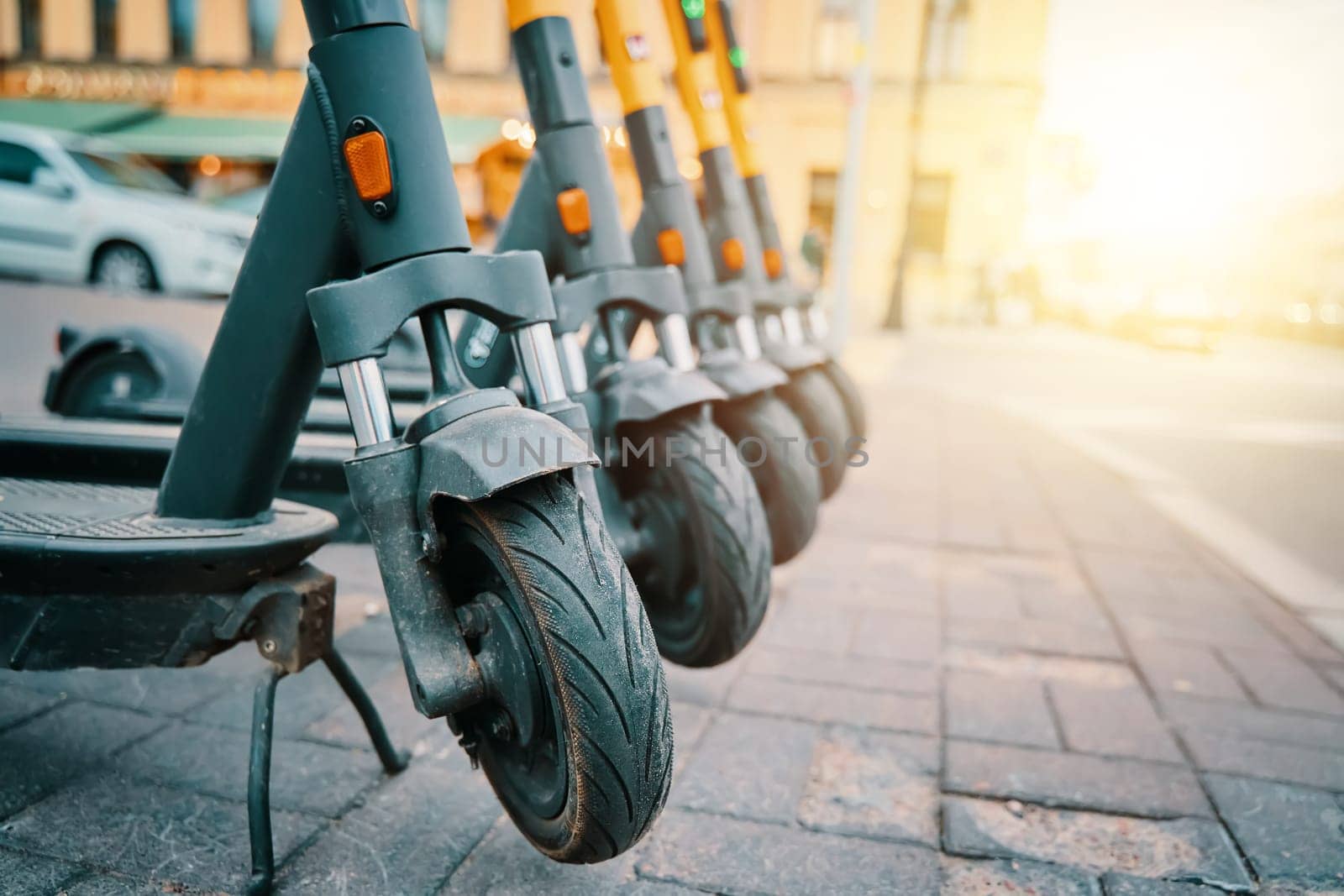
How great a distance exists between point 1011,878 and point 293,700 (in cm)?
156

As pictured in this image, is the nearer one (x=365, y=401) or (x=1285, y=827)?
(x=365, y=401)

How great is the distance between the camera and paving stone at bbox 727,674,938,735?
2.10 m

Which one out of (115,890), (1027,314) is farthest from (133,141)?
(115,890)

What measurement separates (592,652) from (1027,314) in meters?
21.7

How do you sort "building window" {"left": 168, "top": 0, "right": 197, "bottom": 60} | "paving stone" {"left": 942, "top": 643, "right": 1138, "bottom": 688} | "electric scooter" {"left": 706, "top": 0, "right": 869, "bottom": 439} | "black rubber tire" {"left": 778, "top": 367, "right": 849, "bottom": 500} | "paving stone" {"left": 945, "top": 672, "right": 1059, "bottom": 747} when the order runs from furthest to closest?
"building window" {"left": 168, "top": 0, "right": 197, "bottom": 60} → "electric scooter" {"left": 706, "top": 0, "right": 869, "bottom": 439} → "black rubber tire" {"left": 778, "top": 367, "right": 849, "bottom": 500} → "paving stone" {"left": 942, "top": 643, "right": 1138, "bottom": 688} → "paving stone" {"left": 945, "top": 672, "right": 1059, "bottom": 747}

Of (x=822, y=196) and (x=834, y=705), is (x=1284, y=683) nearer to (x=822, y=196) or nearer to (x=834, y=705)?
(x=834, y=705)

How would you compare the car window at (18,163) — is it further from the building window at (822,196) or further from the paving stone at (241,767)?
the building window at (822,196)

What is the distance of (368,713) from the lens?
172cm

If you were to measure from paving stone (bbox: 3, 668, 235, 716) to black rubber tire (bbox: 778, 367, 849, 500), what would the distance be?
6.09 ft

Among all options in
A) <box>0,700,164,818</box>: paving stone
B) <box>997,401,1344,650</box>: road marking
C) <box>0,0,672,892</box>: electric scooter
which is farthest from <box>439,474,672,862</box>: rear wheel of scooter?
<box>997,401,1344,650</box>: road marking

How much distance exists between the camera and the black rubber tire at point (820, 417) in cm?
301

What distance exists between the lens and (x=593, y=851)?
49.9 inches

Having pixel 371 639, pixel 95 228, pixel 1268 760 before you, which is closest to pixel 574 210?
pixel 371 639

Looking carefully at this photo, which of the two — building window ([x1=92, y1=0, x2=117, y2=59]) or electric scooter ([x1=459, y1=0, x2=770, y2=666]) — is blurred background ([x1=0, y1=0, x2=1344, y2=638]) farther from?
electric scooter ([x1=459, y1=0, x2=770, y2=666])
